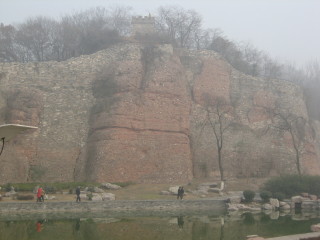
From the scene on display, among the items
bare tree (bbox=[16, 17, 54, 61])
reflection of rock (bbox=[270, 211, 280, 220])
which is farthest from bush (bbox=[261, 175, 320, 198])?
bare tree (bbox=[16, 17, 54, 61])

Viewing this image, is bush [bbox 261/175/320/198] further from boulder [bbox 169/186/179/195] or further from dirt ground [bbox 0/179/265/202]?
boulder [bbox 169/186/179/195]

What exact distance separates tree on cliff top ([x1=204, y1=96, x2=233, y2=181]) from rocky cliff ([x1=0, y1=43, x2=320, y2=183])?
39 cm

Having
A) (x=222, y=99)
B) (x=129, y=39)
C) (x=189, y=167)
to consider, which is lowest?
(x=189, y=167)

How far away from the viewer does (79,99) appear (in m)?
35.3

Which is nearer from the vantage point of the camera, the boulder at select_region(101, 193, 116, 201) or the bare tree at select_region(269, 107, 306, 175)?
the boulder at select_region(101, 193, 116, 201)

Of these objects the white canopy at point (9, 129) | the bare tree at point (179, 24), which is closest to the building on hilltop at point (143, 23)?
the bare tree at point (179, 24)

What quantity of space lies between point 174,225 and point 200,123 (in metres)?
18.0

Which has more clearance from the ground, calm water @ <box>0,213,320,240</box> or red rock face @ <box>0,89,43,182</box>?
red rock face @ <box>0,89,43,182</box>

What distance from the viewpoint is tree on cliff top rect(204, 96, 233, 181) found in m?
36.2

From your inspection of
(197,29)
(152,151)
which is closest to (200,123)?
(152,151)

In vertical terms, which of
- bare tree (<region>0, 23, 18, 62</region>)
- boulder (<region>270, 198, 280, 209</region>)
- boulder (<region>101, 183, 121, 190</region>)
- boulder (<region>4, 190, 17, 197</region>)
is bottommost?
boulder (<region>270, 198, 280, 209</region>)

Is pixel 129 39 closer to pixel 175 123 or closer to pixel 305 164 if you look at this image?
pixel 175 123

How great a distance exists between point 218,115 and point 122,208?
1434 cm

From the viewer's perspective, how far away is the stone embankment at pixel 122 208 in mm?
23234
